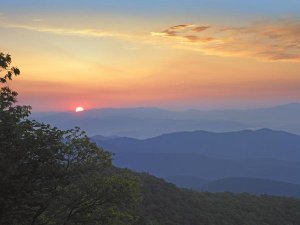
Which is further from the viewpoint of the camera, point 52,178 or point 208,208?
point 208,208

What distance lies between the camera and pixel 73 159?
17016mm

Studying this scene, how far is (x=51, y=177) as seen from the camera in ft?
53.6

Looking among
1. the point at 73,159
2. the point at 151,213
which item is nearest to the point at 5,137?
the point at 73,159

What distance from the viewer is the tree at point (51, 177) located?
15297 millimetres

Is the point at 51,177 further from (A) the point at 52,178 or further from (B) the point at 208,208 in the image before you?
(B) the point at 208,208

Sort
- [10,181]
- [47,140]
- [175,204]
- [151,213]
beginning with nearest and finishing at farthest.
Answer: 1. [10,181]
2. [47,140]
3. [151,213]
4. [175,204]

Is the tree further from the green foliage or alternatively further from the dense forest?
the green foliage

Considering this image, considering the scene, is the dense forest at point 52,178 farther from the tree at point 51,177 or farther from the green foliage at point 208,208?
the green foliage at point 208,208

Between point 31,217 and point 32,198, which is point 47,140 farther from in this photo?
point 31,217

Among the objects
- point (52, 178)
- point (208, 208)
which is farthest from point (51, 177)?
point (208, 208)

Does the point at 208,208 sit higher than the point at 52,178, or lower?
lower

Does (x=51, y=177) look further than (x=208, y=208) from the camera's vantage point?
No

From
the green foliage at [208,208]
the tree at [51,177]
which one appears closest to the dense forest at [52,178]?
the tree at [51,177]

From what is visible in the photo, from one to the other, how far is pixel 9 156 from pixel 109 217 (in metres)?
5.53
